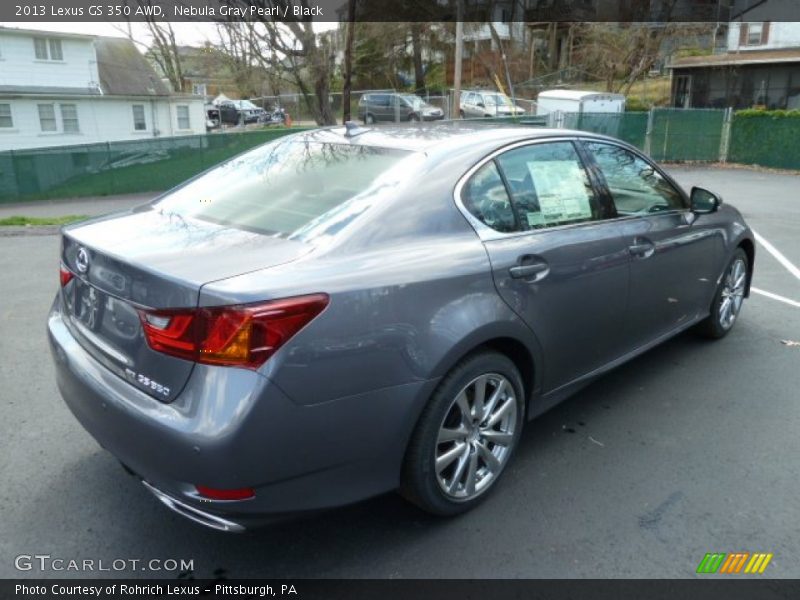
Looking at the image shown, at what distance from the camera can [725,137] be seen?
21.9m

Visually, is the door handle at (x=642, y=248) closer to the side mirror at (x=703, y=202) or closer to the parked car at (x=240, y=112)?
the side mirror at (x=703, y=202)

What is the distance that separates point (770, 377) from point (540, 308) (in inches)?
88.6

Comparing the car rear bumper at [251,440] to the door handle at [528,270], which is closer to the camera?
the car rear bumper at [251,440]

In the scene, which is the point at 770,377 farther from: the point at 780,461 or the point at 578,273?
the point at 578,273

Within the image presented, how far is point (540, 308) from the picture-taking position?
117 inches

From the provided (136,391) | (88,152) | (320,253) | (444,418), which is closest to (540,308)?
(444,418)

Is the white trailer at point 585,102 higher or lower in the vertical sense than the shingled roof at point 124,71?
lower

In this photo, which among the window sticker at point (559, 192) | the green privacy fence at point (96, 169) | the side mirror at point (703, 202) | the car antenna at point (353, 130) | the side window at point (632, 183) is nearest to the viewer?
the window sticker at point (559, 192)

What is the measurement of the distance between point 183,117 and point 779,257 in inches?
1333

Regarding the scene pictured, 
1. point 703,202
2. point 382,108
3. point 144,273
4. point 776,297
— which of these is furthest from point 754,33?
point 144,273

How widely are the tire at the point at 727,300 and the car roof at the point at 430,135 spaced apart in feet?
6.07

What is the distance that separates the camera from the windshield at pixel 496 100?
1244 inches

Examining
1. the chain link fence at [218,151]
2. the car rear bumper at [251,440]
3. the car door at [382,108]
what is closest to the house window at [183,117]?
the car door at [382,108]

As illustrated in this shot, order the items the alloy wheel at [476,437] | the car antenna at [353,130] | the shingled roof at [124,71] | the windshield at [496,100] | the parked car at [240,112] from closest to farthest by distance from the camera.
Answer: the alloy wheel at [476,437], the car antenna at [353,130], the windshield at [496,100], the shingled roof at [124,71], the parked car at [240,112]
